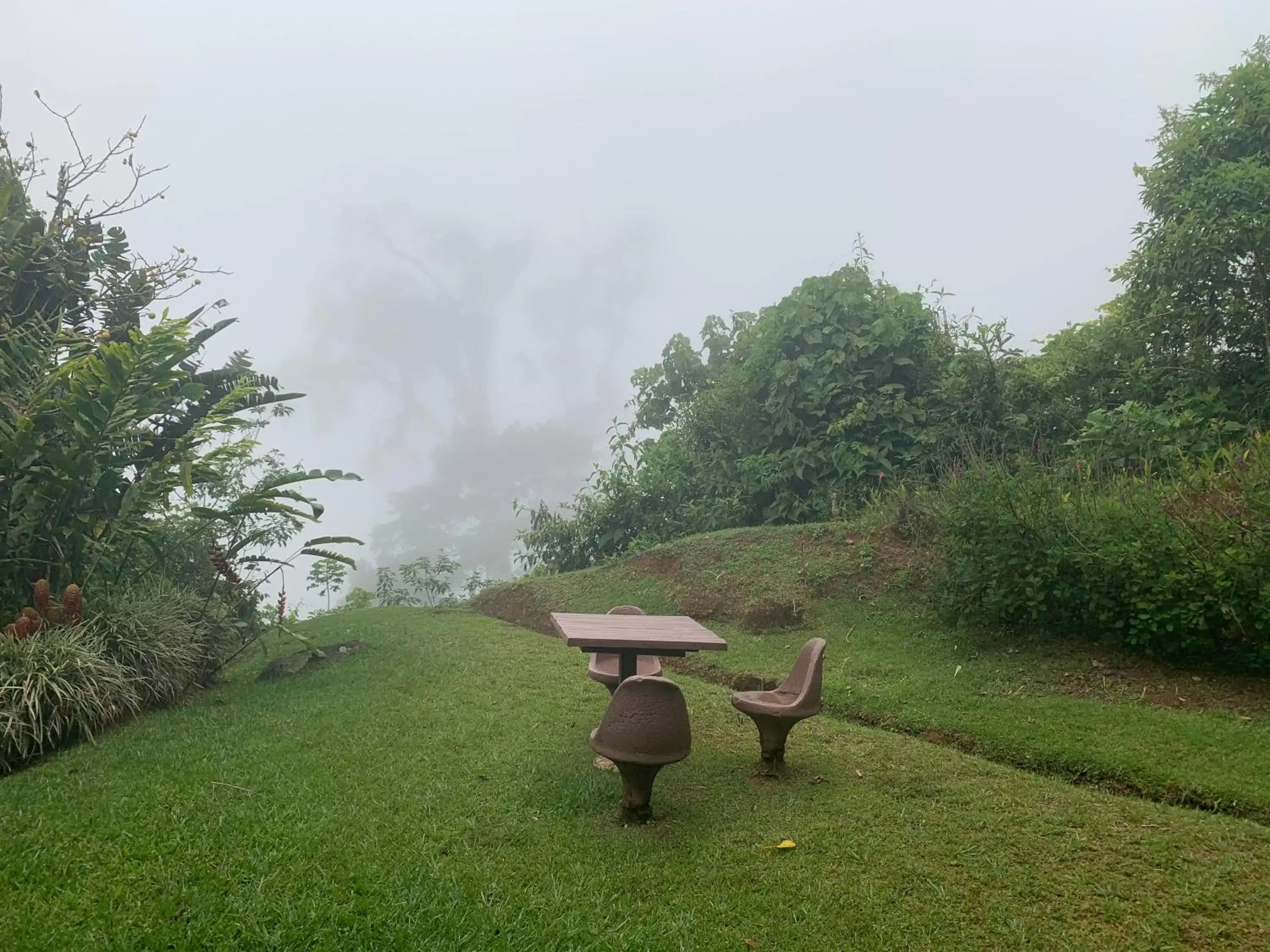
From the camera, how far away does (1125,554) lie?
5.12m

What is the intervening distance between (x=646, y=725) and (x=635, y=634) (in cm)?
86

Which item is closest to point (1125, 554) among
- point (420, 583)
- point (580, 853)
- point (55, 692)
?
point (580, 853)

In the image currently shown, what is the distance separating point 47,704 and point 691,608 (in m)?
5.71

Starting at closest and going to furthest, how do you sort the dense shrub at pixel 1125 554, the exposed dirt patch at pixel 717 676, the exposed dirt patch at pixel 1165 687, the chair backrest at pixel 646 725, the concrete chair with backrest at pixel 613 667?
the chair backrest at pixel 646 725 → the exposed dirt patch at pixel 1165 687 → the dense shrub at pixel 1125 554 → the concrete chair with backrest at pixel 613 667 → the exposed dirt patch at pixel 717 676

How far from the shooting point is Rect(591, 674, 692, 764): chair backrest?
311 cm

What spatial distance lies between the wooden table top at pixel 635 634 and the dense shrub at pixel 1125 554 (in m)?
2.76

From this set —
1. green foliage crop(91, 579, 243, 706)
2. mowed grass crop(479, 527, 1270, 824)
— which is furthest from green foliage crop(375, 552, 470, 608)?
green foliage crop(91, 579, 243, 706)

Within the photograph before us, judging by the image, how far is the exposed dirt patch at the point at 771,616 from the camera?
24.0 ft

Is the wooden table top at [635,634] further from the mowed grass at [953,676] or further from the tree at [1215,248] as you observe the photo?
the tree at [1215,248]

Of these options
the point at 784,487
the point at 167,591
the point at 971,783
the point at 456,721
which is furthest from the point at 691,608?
the point at 167,591

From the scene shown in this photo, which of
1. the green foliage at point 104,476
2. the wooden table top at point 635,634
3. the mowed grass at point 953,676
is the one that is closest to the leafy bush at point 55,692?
the green foliage at point 104,476

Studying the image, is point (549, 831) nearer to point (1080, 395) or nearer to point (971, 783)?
point (971, 783)

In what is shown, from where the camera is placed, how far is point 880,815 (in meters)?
3.36

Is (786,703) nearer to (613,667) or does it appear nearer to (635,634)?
(635,634)
